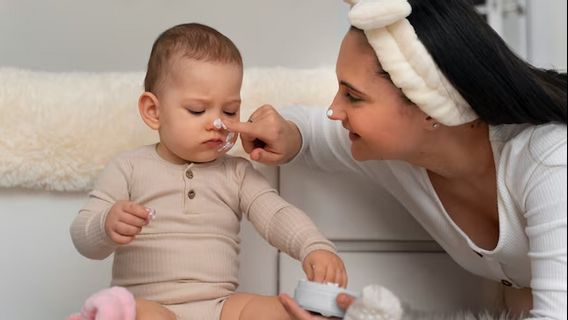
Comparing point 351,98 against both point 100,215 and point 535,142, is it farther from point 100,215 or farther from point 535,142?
point 100,215

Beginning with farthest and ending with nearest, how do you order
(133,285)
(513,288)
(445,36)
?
(513,288)
(133,285)
(445,36)

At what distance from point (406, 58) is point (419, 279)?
0.54 metres

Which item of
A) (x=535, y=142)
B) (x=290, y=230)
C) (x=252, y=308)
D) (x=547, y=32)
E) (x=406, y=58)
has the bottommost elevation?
(x=252, y=308)

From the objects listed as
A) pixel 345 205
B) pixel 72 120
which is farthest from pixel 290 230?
pixel 72 120

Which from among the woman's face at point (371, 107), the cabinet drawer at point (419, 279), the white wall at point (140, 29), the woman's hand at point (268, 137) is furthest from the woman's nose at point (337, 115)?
the white wall at point (140, 29)

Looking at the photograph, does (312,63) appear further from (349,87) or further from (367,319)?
(367,319)

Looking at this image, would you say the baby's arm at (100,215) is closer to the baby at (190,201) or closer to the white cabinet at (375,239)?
the baby at (190,201)

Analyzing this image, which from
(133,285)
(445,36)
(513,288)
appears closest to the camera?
(445,36)

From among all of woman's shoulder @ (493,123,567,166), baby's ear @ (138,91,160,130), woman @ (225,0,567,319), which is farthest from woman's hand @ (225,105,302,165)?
woman's shoulder @ (493,123,567,166)

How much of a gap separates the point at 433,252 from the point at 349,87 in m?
0.49

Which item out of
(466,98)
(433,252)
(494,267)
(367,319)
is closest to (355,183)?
(433,252)

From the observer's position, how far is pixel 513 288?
1.29 meters

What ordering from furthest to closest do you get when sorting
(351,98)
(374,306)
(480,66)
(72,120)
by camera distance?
(72,120)
(351,98)
(480,66)
(374,306)

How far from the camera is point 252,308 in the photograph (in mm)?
1014
